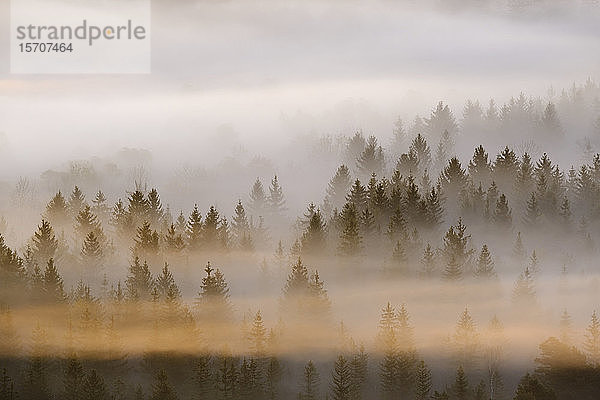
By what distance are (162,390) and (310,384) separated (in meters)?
21.6

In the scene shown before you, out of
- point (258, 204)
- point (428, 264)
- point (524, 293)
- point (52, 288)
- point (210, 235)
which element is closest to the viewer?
point (52, 288)

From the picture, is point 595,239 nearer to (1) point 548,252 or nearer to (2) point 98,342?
(1) point 548,252

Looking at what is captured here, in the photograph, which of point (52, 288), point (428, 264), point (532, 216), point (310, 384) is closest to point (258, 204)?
point (428, 264)

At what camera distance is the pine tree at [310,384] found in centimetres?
11262

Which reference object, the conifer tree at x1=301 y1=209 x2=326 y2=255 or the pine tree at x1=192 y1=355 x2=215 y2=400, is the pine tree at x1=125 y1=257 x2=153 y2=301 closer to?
the pine tree at x1=192 y1=355 x2=215 y2=400

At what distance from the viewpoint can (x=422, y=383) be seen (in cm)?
11194

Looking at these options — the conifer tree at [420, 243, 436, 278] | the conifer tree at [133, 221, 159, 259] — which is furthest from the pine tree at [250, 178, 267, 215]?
the conifer tree at [420, 243, 436, 278]

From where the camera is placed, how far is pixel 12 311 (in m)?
120

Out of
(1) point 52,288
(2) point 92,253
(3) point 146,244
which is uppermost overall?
(3) point 146,244

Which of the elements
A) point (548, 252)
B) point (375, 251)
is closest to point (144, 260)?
point (375, 251)

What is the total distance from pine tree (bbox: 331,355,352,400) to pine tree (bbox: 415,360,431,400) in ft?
30.5

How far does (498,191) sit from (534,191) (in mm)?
9005

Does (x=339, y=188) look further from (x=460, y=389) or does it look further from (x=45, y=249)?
(x=460, y=389)

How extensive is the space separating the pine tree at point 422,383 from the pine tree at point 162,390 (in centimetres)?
3254
